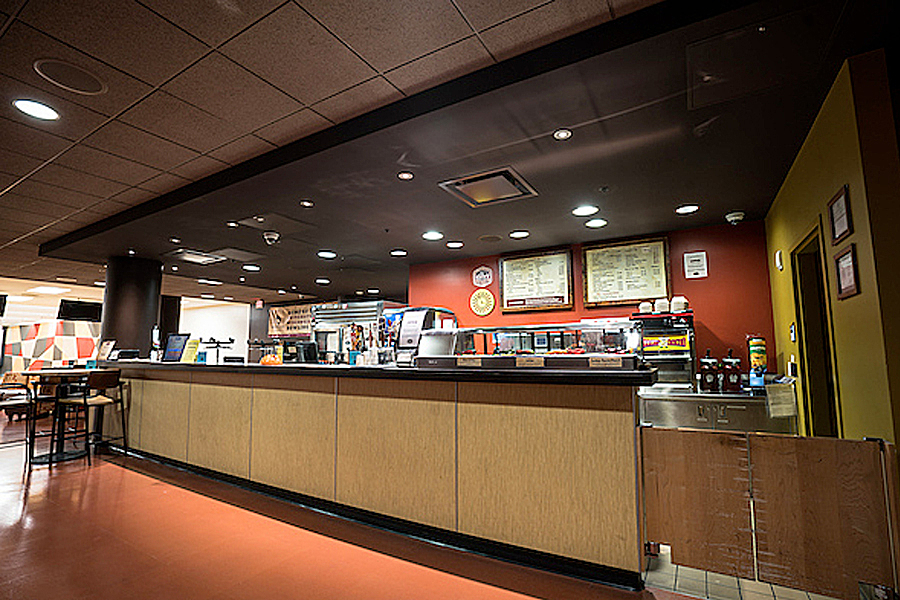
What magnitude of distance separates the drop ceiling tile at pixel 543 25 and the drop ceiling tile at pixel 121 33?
1.73 meters

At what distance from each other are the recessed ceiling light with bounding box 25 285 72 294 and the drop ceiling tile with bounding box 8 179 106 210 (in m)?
7.93

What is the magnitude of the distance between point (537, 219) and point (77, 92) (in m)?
4.21

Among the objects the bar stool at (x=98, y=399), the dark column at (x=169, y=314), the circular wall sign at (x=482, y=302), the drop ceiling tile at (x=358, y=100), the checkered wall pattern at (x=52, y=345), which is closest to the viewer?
the drop ceiling tile at (x=358, y=100)

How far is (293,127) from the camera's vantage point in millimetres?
3719

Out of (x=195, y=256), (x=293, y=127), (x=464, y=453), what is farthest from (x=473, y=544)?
(x=195, y=256)

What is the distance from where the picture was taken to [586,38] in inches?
102

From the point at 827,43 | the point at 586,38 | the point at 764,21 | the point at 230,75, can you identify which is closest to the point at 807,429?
the point at 827,43

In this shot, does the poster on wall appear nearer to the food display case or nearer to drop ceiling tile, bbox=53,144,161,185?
the food display case

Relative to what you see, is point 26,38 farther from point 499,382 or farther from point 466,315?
point 466,315

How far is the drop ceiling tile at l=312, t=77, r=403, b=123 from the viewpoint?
3.18 metres

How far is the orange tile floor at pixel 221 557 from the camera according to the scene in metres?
2.27

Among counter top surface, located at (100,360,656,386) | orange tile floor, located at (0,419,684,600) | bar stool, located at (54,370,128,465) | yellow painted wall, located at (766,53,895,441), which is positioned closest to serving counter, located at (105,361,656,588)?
counter top surface, located at (100,360,656,386)

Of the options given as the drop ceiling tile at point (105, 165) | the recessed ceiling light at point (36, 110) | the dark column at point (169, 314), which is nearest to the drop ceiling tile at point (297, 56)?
the recessed ceiling light at point (36, 110)

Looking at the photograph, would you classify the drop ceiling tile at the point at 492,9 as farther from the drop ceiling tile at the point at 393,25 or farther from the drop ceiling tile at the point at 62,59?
the drop ceiling tile at the point at 62,59
